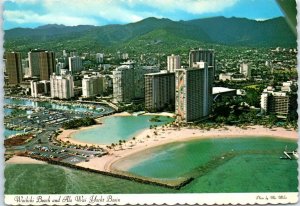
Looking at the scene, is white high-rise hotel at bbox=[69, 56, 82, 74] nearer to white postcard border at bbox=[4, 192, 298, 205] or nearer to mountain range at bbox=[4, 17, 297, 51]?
mountain range at bbox=[4, 17, 297, 51]

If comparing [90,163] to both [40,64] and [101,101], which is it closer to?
[101,101]

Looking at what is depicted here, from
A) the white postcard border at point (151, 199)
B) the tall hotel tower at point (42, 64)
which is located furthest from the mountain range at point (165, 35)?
the white postcard border at point (151, 199)

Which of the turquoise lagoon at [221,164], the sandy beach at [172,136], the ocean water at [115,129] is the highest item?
the ocean water at [115,129]

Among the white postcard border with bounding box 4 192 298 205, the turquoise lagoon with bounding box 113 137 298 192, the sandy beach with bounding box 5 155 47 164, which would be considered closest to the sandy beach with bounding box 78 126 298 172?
the turquoise lagoon with bounding box 113 137 298 192

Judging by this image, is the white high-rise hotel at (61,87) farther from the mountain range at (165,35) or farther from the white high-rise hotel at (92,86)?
the mountain range at (165,35)

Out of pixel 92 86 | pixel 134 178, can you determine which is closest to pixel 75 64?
pixel 92 86

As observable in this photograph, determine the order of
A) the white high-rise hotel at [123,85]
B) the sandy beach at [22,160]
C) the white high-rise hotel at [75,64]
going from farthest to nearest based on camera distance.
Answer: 1. the white high-rise hotel at [75,64]
2. the white high-rise hotel at [123,85]
3. the sandy beach at [22,160]
